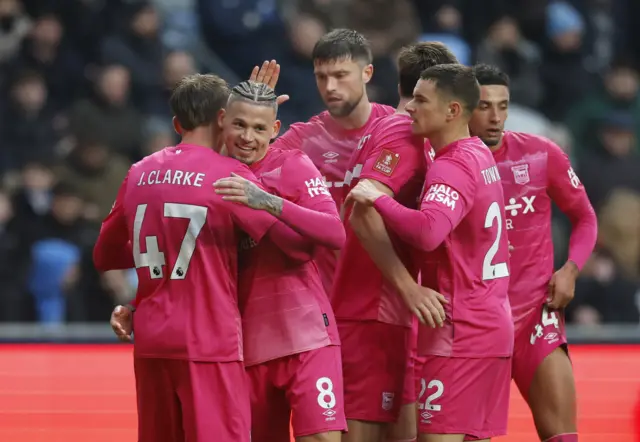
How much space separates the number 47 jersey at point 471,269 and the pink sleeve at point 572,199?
3.91ft

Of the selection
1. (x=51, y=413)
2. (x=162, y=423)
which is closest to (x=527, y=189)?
(x=162, y=423)

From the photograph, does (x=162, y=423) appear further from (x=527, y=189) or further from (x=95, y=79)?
(x=95, y=79)

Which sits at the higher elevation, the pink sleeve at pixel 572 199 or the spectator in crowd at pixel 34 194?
the spectator in crowd at pixel 34 194

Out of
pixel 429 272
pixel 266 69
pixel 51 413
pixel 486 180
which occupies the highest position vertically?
pixel 266 69

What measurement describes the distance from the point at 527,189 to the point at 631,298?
4681 millimetres

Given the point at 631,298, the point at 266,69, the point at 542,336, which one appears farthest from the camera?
the point at 631,298

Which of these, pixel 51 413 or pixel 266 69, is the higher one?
pixel 266 69

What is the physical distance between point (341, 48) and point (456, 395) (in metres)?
1.90

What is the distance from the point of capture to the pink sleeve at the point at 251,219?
17.7ft

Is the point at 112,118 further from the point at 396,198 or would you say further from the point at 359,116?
the point at 396,198

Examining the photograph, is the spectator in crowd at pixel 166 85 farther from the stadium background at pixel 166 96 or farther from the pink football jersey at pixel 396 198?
the pink football jersey at pixel 396 198

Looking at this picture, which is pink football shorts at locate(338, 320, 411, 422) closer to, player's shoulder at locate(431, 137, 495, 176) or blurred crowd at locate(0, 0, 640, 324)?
player's shoulder at locate(431, 137, 495, 176)

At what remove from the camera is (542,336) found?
666 centimetres

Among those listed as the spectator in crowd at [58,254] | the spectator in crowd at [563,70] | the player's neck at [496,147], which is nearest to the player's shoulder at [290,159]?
the player's neck at [496,147]
